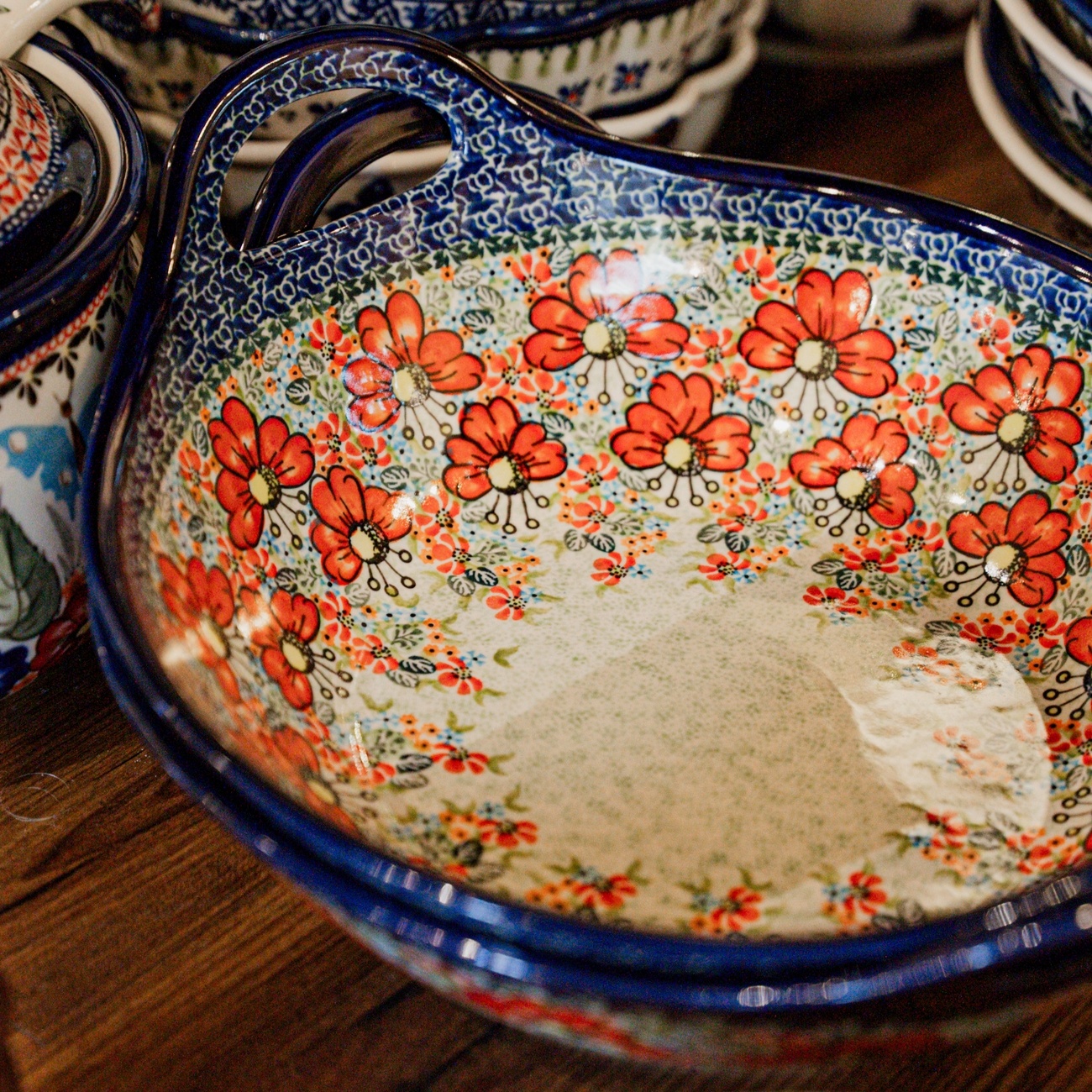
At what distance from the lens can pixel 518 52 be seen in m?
0.51

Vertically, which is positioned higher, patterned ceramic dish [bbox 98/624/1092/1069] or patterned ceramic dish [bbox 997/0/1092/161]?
patterned ceramic dish [bbox 997/0/1092/161]

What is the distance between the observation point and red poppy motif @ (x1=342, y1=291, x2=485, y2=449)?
0.45 meters

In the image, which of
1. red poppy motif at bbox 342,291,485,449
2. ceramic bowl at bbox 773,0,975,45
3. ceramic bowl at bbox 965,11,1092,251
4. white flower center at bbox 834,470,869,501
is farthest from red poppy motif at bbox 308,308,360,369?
ceramic bowl at bbox 773,0,975,45

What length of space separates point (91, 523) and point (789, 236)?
299 millimetres

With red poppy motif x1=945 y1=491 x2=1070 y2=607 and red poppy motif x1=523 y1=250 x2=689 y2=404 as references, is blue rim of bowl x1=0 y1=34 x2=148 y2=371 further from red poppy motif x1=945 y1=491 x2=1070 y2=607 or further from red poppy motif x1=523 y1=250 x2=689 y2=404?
red poppy motif x1=945 y1=491 x2=1070 y2=607

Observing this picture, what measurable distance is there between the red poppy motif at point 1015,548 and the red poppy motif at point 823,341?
2.7 inches

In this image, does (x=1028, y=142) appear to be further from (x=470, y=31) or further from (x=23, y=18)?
(x=23, y=18)

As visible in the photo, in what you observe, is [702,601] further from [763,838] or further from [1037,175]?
[1037,175]

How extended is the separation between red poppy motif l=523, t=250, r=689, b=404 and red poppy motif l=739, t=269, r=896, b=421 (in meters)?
0.04

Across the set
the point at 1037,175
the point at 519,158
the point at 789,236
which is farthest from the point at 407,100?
the point at 1037,175

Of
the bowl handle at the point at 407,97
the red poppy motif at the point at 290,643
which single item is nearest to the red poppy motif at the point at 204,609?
the red poppy motif at the point at 290,643

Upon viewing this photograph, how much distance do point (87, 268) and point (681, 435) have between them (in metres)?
0.24

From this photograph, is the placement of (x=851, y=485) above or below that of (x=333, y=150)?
below

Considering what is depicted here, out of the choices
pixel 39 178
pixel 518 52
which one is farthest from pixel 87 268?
pixel 518 52
